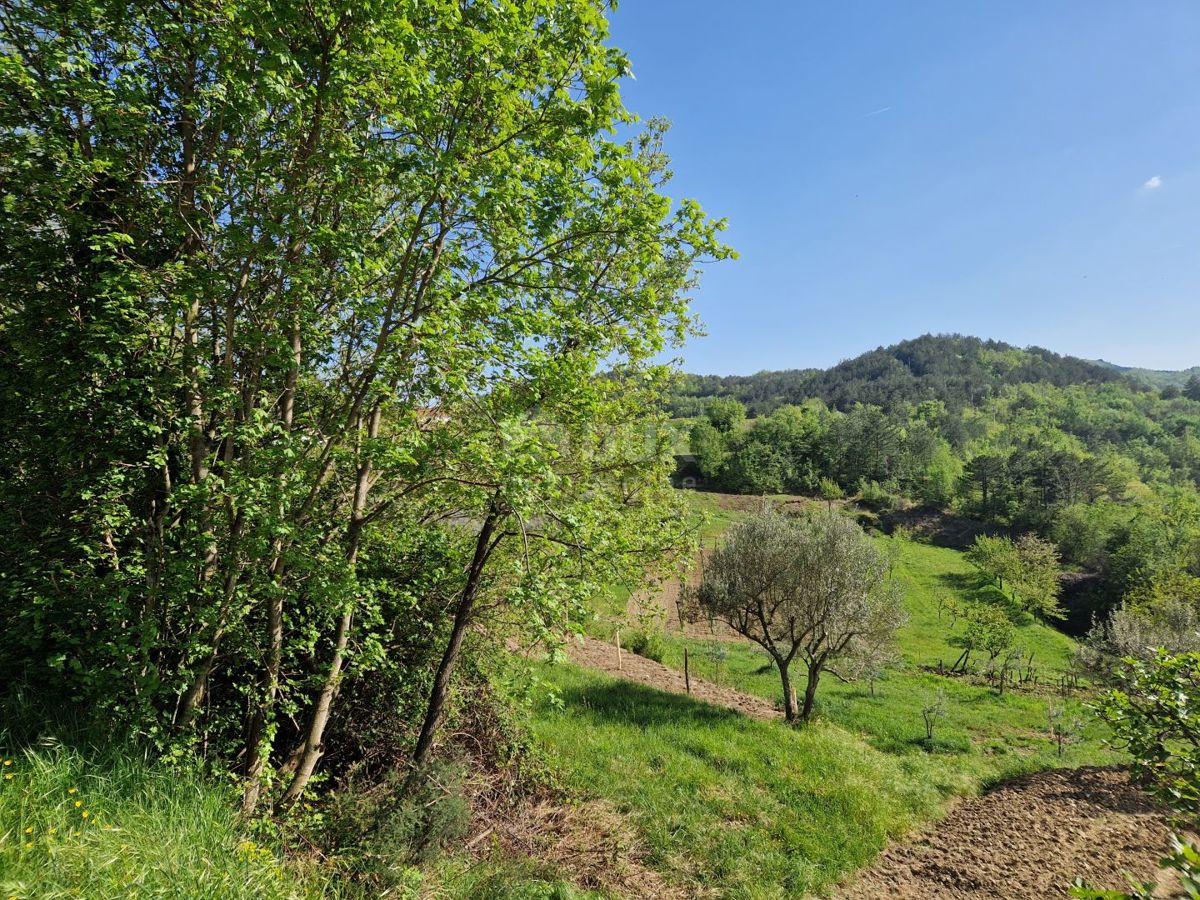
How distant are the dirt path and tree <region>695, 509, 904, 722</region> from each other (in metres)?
1.23

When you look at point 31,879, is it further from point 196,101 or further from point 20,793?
point 196,101

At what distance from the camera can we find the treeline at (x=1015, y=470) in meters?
55.1

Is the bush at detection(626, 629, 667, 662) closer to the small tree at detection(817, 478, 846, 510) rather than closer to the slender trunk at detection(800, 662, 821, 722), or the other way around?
the slender trunk at detection(800, 662, 821, 722)

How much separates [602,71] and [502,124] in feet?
3.65

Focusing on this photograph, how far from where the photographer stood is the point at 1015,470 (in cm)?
8231

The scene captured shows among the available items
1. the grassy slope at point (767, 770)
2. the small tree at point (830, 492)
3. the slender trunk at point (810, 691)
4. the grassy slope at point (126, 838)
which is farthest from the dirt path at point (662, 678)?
the small tree at point (830, 492)

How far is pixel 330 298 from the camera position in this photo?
5742 millimetres

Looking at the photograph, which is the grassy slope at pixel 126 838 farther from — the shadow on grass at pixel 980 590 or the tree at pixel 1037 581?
the shadow on grass at pixel 980 590

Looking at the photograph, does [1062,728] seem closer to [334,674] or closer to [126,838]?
[334,674]

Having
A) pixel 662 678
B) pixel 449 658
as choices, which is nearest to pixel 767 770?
pixel 662 678

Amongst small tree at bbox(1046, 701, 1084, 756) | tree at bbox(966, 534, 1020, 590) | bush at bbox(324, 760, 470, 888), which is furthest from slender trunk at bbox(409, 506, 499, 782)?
tree at bbox(966, 534, 1020, 590)

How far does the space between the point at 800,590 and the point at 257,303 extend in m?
15.1

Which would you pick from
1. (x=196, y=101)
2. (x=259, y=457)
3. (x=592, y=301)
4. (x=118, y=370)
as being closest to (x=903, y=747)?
(x=592, y=301)

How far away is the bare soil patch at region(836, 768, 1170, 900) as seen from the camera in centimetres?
848
